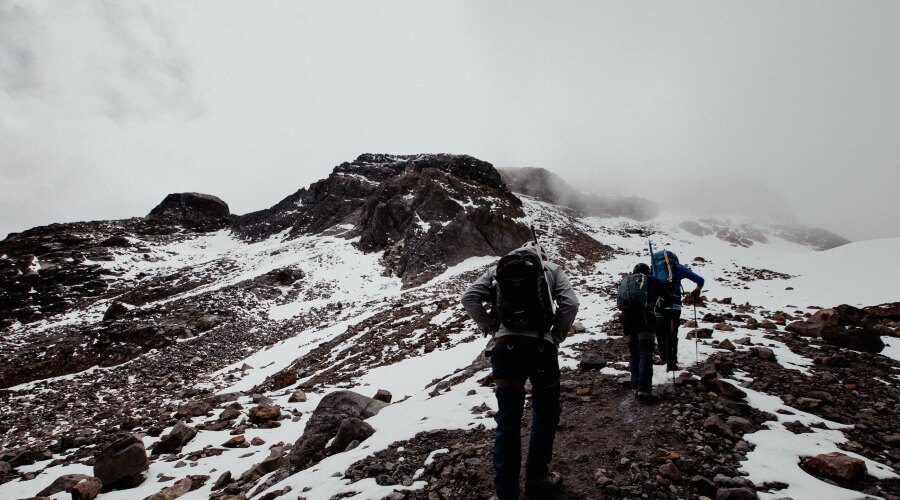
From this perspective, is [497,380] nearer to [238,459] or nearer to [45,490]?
[238,459]

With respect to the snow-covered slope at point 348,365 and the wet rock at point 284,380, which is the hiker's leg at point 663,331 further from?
the wet rock at point 284,380

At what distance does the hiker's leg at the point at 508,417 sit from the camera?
349cm

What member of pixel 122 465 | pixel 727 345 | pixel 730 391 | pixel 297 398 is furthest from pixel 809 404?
pixel 122 465

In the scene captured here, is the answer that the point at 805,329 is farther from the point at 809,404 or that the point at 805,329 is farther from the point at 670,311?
the point at 809,404

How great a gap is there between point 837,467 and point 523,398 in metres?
3.10

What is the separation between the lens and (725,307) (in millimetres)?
13188

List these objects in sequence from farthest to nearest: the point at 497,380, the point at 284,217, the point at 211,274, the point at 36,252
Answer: the point at 284,217, the point at 36,252, the point at 211,274, the point at 497,380

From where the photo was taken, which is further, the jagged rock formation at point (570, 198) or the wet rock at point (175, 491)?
the jagged rock formation at point (570, 198)

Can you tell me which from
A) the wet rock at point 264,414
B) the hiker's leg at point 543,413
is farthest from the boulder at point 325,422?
the hiker's leg at point 543,413

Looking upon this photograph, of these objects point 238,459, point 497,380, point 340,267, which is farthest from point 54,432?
point 340,267

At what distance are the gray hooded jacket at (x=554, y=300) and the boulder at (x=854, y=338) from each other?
8320 mm

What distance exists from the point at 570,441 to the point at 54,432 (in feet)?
62.4

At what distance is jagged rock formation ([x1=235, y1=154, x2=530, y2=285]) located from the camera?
35.7 metres

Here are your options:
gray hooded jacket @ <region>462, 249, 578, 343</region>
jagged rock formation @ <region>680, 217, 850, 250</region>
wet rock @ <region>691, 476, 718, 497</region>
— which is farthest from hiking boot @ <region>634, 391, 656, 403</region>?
jagged rock formation @ <region>680, 217, 850, 250</region>
